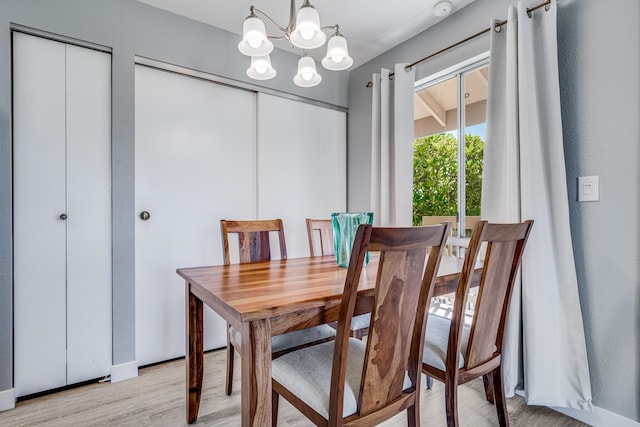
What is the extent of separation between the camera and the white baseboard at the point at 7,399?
68.0 inches

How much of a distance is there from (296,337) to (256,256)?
0.58 m

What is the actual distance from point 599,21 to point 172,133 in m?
2.50

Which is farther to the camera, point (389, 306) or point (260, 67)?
point (260, 67)

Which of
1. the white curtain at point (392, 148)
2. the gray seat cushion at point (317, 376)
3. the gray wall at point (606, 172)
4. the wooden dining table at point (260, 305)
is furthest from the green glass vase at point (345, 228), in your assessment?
the gray wall at point (606, 172)

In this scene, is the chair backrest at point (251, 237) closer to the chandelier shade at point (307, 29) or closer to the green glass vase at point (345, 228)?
the green glass vase at point (345, 228)

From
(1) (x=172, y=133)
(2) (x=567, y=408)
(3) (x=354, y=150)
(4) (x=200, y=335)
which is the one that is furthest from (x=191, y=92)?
(2) (x=567, y=408)

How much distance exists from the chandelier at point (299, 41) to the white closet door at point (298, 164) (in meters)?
0.93

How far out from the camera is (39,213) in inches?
74.4

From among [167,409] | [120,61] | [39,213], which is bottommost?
[167,409]

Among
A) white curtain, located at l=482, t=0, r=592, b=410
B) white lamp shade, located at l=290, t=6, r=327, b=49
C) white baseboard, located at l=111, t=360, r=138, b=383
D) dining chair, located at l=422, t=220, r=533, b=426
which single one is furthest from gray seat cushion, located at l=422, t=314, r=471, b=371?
white baseboard, located at l=111, t=360, r=138, b=383

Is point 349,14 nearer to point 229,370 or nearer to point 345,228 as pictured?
point 345,228

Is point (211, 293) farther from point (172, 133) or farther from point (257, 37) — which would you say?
point (172, 133)

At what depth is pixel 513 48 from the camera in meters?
1.81

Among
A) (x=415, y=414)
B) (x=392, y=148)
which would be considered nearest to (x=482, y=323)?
(x=415, y=414)
